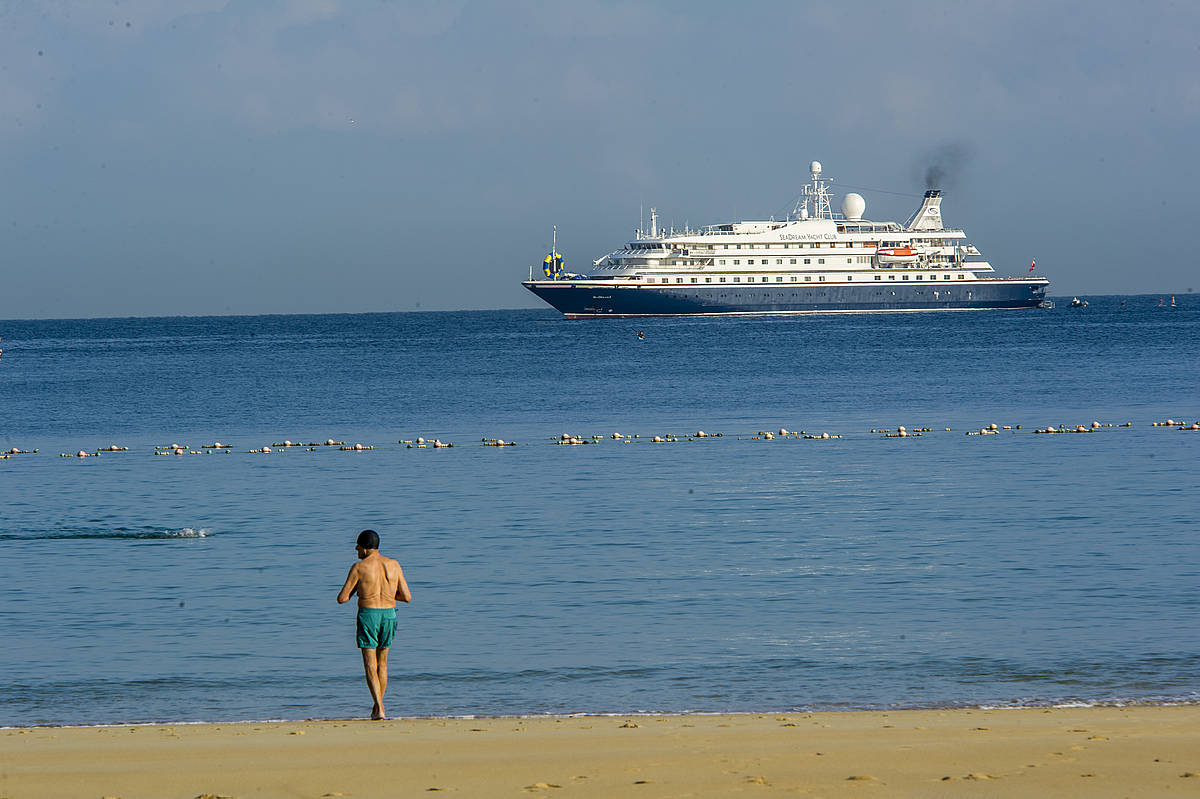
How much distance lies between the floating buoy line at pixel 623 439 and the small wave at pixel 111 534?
12.7 meters

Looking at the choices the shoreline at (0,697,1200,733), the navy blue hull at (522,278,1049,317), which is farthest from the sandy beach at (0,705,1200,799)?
the navy blue hull at (522,278,1049,317)

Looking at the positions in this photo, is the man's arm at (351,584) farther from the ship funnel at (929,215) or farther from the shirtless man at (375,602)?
the ship funnel at (929,215)

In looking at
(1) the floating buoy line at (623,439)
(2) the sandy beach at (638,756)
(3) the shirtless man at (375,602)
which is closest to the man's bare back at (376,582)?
(3) the shirtless man at (375,602)

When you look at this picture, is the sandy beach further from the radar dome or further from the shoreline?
the radar dome

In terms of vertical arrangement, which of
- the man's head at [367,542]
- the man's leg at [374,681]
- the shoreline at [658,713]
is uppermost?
the man's head at [367,542]

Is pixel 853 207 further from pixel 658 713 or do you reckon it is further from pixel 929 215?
pixel 658 713

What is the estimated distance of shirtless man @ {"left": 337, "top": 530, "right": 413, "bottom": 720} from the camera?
10.2 meters

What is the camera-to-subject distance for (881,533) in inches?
771

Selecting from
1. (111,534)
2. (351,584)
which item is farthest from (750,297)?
(351,584)

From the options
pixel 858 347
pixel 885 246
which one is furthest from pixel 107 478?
pixel 885 246

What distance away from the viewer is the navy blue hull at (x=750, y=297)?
131m

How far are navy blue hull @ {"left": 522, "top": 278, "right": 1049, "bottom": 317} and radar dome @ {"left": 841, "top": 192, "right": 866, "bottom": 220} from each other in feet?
27.5

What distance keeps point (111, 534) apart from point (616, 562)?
834 cm

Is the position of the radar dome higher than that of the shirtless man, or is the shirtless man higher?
the radar dome
